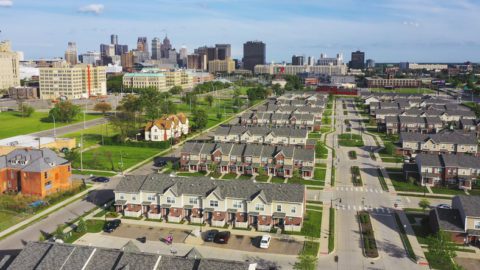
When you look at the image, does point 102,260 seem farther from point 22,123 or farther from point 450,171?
Result: point 22,123

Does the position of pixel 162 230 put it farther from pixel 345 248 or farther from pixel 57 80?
pixel 57 80

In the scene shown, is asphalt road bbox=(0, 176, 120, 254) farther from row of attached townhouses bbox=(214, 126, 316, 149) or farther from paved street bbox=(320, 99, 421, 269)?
paved street bbox=(320, 99, 421, 269)

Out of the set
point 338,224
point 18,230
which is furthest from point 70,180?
point 338,224

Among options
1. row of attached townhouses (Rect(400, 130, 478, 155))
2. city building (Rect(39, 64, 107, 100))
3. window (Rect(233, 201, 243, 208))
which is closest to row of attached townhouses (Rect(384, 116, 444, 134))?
row of attached townhouses (Rect(400, 130, 478, 155))

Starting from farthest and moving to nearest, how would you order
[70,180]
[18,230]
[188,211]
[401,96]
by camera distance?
[401,96], [70,180], [188,211], [18,230]

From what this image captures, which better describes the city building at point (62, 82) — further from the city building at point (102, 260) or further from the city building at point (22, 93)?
the city building at point (102, 260)

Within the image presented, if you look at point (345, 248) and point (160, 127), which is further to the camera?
point (160, 127)

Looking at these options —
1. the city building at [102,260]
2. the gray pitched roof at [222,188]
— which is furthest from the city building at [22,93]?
the city building at [102,260]
